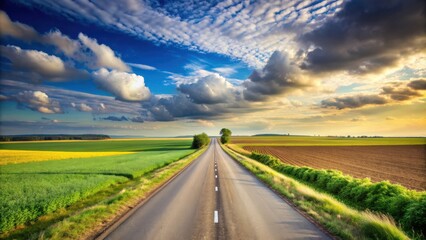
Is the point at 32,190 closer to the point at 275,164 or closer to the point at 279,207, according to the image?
the point at 279,207

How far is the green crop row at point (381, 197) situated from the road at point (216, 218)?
3.61 m

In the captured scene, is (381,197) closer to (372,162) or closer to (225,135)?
(372,162)

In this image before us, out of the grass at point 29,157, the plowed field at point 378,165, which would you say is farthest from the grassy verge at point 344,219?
the grass at point 29,157

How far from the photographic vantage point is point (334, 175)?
62.0 ft

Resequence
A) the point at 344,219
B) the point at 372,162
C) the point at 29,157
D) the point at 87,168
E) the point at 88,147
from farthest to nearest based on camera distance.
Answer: the point at 88,147 < the point at 29,157 < the point at 372,162 < the point at 87,168 < the point at 344,219

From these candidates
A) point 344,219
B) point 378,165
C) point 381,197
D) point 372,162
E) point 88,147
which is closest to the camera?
point 344,219

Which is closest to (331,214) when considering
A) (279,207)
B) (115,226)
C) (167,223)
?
(279,207)

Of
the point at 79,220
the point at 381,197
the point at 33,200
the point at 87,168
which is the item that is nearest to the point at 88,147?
the point at 87,168

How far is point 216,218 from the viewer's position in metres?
9.66

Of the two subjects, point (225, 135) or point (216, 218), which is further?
point (225, 135)

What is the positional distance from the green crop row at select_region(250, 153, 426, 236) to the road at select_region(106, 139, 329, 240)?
3.61 metres

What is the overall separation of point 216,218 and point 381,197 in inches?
329

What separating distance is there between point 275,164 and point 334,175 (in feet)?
53.4

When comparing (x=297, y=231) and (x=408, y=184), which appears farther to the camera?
(x=408, y=184)
